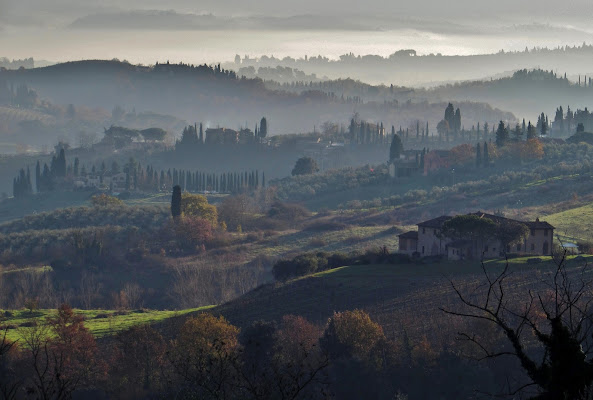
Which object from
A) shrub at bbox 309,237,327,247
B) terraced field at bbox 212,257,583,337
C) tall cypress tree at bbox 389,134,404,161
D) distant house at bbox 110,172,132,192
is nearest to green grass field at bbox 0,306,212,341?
terraced field at bbox 212,257,583,337

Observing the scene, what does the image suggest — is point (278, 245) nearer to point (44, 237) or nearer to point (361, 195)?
point (44, 237)

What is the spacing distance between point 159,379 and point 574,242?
39673 mm

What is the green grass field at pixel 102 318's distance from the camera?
201 ft

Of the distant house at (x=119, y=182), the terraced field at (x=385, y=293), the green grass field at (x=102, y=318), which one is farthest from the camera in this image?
the distant house at (x=119, y=182)

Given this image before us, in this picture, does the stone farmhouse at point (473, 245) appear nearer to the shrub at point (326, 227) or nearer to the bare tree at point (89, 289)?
the bare tree at point (89, 289)

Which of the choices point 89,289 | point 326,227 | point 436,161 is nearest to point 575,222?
point 326,227

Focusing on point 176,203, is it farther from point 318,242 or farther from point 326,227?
point 318,242

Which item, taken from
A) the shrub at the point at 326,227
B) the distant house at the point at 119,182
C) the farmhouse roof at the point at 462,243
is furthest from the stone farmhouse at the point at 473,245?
the distant house at the point at 119,182

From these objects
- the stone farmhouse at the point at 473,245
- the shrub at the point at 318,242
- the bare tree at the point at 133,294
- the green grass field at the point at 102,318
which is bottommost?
the bare tree at the point at 133,294

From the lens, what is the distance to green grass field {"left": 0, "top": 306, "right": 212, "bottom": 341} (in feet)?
201

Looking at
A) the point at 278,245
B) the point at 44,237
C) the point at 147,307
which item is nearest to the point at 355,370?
the point at 147,307

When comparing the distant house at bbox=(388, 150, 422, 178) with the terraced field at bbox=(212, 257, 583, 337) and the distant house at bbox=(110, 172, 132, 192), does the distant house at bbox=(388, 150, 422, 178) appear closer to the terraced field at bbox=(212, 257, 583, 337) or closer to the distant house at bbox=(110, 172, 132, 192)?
the distant house at bbox=(110, 172, 132, 192)

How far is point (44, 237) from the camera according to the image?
352 feet

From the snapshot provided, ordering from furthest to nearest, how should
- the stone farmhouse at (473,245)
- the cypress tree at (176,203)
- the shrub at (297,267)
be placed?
the cypress tree at (176,203)
the shrub at (297,267)
the stone farmhouse at (473,245)
